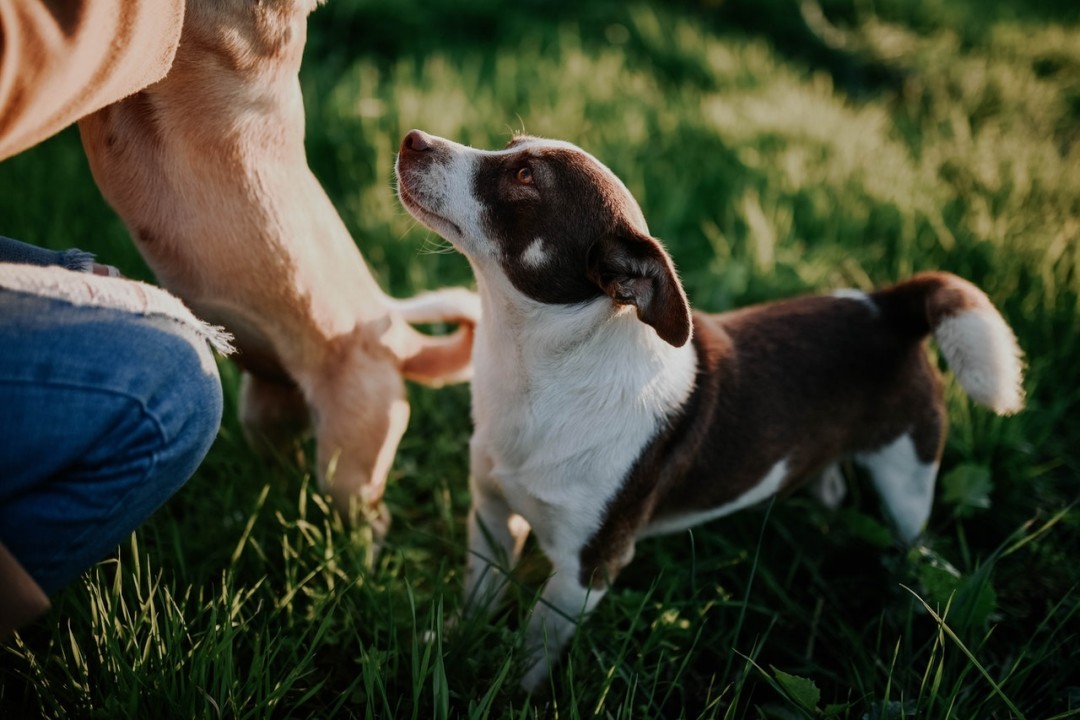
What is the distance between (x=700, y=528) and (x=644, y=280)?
1109mm

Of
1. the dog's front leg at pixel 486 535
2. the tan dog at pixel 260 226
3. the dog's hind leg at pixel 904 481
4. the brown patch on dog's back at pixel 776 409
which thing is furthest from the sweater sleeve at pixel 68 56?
the dog's hind leg at pixel 904 481

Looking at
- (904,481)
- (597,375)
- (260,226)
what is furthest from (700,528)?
(260,226)

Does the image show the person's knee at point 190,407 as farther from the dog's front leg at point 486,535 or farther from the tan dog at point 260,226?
the dog's front leg at point 486,535

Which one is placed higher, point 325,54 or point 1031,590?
point 325,54

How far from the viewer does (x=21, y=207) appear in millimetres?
3406

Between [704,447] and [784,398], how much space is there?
0.29 meters

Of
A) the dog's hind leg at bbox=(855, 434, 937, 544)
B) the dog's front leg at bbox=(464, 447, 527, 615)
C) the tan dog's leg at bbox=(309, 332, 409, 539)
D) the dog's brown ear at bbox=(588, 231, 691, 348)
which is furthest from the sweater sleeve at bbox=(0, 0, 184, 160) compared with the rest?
the dog's hind leg at bbox=(855, 434, 937, 544)

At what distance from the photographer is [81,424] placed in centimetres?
130

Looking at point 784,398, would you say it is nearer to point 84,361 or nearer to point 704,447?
point 704,447

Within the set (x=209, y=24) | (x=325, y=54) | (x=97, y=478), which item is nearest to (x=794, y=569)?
(x=97, y=478)

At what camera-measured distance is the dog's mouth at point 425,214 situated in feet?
6.76

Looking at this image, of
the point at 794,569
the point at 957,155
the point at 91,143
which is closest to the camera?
the point at 91,143

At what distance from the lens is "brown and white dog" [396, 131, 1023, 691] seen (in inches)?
79.8

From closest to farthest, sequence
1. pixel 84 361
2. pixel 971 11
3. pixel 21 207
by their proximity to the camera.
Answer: pixel 84 361, pixel 21 207, pixel 971 11
